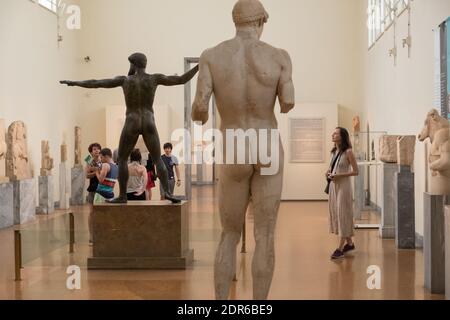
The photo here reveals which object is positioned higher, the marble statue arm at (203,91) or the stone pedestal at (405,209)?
the marble statue arm at (203,91)

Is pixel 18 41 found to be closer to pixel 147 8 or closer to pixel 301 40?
pixel 147 8

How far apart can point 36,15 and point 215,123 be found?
12.6 m

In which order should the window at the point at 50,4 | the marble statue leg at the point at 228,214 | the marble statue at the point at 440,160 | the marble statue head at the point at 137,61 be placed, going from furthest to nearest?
the window at the point at 50,4 → the marble statue head at the point at 137,61 → the marble statue at the point at 440,160 → the marble statue leg at the point at 228,214

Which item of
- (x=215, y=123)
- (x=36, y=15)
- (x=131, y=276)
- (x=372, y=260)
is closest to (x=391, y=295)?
(x=372, y=260)

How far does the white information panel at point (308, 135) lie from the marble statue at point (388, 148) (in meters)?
8.49

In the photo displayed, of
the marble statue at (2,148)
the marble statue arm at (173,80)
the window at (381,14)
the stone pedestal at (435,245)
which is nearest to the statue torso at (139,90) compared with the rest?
the marble statue arm at (173,80)

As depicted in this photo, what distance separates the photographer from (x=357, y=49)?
76.6 ft

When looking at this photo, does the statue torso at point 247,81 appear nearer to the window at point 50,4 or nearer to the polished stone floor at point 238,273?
the polished stone floor at point 238,273

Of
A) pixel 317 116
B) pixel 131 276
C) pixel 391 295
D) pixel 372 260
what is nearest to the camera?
pixel 391 295

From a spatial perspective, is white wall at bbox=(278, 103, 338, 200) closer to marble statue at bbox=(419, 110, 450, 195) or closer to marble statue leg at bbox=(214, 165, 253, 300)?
marble statue at bbox=(419, 110, 450, 195)

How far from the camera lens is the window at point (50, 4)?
67.7 feet

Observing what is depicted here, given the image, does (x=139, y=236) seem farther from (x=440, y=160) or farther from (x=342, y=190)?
(x=440, y=160)

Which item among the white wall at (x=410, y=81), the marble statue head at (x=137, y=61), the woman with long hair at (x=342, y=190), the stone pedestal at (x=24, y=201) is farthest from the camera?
the stone pedestal at (x=24, y=201)

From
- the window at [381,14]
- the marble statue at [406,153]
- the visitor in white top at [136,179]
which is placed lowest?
the visitor in white top at [136,179]
